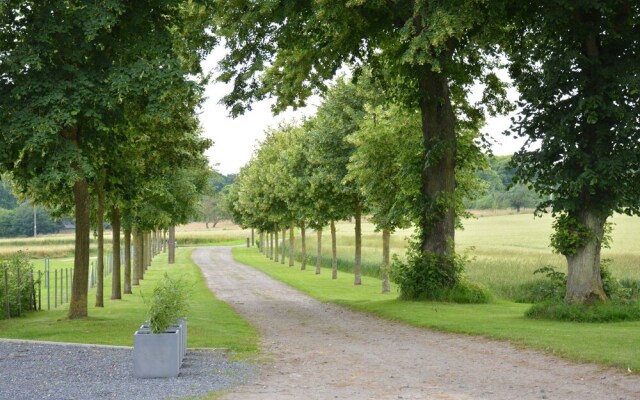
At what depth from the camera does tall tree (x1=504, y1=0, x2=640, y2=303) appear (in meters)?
19.5

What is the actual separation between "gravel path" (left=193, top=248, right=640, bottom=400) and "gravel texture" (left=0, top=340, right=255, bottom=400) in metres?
0.69

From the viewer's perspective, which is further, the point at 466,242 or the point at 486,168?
the point at 466,242

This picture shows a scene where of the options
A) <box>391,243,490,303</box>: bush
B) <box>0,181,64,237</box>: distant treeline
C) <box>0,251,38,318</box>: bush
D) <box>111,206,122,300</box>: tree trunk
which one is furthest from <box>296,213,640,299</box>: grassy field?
<box>0,181,64,237</box>: distant treeline

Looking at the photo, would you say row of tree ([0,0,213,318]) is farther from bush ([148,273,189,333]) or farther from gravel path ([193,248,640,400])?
bush ([148,273,189,333])

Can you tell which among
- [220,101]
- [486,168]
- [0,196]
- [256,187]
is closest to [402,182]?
[486,168]

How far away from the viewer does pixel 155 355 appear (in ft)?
41.4

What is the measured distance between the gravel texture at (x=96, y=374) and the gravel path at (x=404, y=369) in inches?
27.3

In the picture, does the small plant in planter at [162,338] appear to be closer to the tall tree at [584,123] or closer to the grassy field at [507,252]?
the tall tree at [584,123]

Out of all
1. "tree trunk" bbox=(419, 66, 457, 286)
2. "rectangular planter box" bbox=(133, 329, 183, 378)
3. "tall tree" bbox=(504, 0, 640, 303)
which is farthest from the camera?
"tree trunk" bbox=(419, 66, 457, 286)

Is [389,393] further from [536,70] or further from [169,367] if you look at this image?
[536,70]

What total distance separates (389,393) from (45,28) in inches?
459

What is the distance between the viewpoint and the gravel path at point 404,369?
37.4ft

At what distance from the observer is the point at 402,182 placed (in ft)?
90.6

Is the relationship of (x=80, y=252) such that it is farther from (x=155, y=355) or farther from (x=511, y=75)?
(x=511, y=75)
